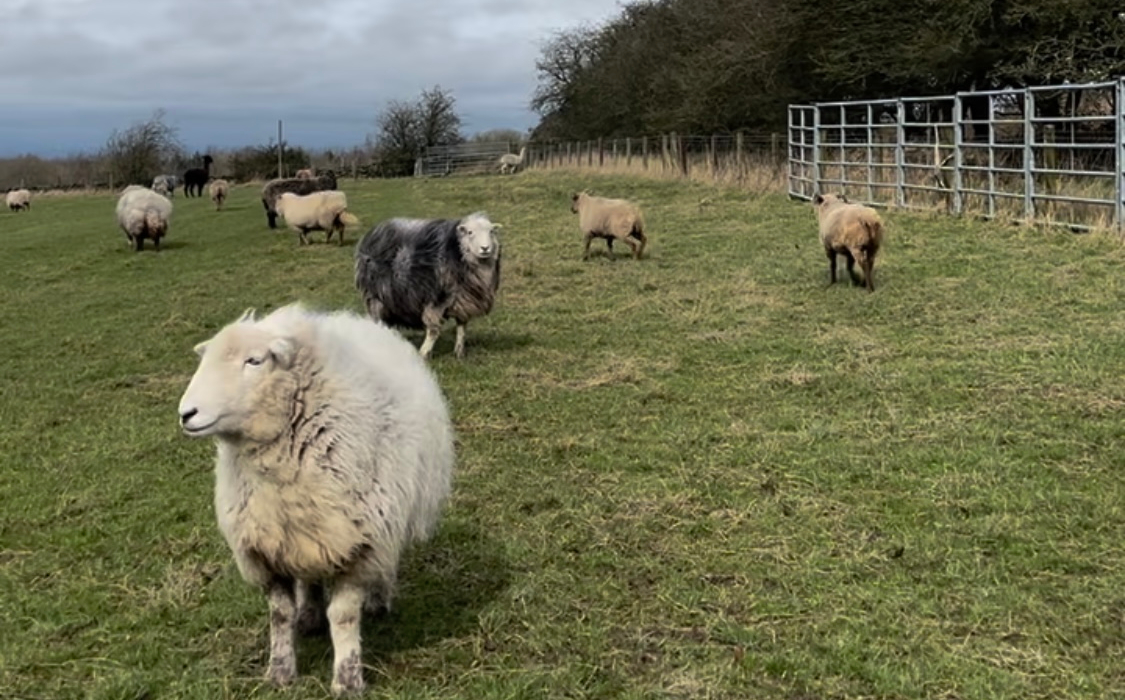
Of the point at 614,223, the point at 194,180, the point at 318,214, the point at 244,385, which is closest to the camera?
the point at 244,385

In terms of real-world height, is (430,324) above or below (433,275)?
below

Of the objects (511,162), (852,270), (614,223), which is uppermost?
(511,162)

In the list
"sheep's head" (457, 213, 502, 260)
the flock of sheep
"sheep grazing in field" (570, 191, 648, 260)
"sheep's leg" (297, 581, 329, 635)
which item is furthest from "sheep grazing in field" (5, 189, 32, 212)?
the flock of sheep

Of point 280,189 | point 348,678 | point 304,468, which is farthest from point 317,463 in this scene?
→ point 280,189

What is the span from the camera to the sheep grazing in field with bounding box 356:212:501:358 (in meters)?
8.28

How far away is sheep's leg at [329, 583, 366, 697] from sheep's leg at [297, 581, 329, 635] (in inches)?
19.9

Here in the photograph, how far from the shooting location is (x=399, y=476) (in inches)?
135

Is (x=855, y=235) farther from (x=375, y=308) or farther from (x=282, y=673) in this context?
(x=282, y=673)

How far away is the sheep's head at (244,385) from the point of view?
308 centimetres

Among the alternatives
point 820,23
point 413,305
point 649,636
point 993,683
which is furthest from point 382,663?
point 820,23

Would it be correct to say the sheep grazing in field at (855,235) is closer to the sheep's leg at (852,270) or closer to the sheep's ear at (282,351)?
the sheep's leg at (852,270)

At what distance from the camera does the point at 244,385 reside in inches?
124

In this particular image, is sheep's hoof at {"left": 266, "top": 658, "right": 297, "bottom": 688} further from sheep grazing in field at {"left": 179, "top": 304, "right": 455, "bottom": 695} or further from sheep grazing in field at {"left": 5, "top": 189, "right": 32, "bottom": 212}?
sheep grazing in field at {"left": 5, "top": 189, "right": 32, "bottom": 212}

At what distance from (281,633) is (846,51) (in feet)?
81.6
